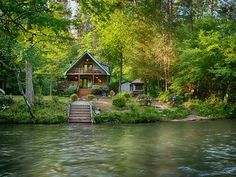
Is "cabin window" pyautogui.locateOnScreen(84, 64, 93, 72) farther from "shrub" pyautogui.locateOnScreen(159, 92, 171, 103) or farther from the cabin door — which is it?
"shrub" pyautogui.locateOnScreen(159, 92, 171, 103)

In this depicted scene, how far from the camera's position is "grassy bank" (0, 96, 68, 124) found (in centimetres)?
3034

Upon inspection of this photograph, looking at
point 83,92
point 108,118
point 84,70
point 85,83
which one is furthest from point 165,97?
point 85,83

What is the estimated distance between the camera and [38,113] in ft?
105

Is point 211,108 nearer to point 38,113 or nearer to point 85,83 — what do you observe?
point 38,113

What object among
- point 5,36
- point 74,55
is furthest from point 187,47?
point 74,55

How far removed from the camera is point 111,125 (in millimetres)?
29609

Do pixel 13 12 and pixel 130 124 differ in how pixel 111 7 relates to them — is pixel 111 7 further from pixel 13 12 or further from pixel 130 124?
pixel 130 124

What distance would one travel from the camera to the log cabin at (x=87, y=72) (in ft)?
179

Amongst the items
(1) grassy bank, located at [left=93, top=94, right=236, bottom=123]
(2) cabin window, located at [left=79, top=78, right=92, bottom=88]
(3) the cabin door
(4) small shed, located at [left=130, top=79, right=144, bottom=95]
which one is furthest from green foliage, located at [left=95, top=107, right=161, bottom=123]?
(4) small shed, located at [left=130, top=79, right=144, bottom=95]

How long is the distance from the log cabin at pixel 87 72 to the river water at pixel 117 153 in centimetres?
2950

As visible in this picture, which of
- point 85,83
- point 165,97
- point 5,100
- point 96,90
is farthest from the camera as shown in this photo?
point 85,83

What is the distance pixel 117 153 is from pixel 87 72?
39.1 meters

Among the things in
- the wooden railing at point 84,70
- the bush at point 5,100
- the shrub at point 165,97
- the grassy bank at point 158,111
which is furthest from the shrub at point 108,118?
the wooden railing at point 84,70

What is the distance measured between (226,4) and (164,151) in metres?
25.3
